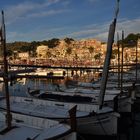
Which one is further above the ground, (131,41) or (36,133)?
(131,41)

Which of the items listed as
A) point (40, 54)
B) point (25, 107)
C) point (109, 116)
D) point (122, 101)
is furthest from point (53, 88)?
point (40, 54)

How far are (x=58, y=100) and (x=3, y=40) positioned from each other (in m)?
11.3

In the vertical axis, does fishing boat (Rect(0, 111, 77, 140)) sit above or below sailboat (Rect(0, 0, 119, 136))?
above

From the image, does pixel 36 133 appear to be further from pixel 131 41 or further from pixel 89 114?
pixel 131 41

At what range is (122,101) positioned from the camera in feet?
95.2

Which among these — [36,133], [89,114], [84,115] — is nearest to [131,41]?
[89,114]

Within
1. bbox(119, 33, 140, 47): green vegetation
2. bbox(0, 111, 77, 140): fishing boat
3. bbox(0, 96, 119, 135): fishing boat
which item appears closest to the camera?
bbox(0, 111, 77, 140): fishing boat

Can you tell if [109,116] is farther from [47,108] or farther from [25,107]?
[25,107]

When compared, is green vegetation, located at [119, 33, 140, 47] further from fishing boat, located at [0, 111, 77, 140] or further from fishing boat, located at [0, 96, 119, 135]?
fishing boat, located at [0, 111, 77, 140]

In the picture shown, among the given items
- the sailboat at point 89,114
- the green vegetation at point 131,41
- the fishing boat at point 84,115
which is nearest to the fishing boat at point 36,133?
the fishing boat at point 84,115

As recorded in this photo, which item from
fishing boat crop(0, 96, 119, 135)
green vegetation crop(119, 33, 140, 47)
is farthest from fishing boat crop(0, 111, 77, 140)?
green vegetation crop(119, 33, 140, 47)

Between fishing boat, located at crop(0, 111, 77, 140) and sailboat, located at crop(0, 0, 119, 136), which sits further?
sailboat, located at crop(0, 0, 119, 136)

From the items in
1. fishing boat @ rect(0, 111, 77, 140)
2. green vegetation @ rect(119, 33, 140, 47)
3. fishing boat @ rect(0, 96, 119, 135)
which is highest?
green vegetation @ rect(119, 33, 140, 47)

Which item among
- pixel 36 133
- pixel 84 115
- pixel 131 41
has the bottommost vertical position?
pixel 84 115
